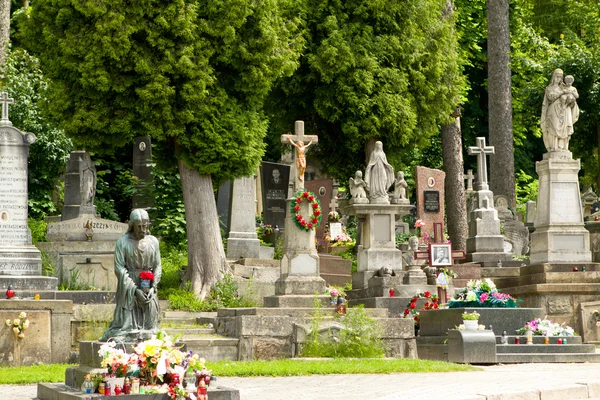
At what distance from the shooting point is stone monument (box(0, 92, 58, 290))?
1669 cm

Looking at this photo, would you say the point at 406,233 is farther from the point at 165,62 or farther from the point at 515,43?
the point at 165,62

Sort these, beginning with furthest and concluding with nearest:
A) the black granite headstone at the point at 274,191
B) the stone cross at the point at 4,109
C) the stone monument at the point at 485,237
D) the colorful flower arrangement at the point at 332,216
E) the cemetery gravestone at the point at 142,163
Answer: the colorful flower arrangement at the point at 332,216
the cemetery gravestone at the point at 142,163
the black granite headstone at the point at 274,191
the stone monument at the point at 485,237
the stone cross at the point at 4,109

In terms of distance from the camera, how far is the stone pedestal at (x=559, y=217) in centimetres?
2092

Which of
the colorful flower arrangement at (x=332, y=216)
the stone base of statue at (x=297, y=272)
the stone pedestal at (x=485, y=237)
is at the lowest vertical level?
the stone base of statue at (x=297, y=272)

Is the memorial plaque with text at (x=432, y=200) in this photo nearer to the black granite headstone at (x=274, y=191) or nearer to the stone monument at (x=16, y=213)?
the black granite headstone at (x=274, y=191)

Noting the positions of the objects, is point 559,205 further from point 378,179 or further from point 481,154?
point 481,154

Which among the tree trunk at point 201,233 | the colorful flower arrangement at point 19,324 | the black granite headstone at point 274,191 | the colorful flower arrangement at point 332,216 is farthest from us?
the colorful flower arrangement at point 332,216

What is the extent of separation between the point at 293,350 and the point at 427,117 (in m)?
13.4

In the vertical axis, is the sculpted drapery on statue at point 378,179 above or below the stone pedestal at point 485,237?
above

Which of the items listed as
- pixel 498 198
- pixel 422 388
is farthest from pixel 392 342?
pixel 498 198

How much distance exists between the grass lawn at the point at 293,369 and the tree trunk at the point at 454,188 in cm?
1571

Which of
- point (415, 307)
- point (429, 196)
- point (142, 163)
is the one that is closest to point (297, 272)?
point (415, 307)

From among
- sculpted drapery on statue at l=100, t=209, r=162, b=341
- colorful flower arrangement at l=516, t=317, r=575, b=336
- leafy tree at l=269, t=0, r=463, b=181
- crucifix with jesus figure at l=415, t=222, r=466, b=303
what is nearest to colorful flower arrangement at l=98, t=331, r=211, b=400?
sculpted drapery on statue at l=100, t=209, r=162, b=341

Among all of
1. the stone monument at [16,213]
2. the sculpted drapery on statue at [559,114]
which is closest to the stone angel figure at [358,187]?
the sculpted drapery on statue at [559,114]
